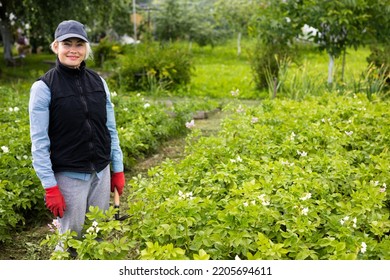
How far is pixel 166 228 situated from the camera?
2600mm

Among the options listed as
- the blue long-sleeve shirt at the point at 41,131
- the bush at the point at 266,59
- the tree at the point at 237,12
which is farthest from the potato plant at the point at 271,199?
the tree at the point at 237,12

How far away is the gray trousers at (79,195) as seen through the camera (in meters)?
2.92

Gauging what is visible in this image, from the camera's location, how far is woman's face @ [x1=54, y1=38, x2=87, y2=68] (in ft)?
9.18

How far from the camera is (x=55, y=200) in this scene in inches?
110

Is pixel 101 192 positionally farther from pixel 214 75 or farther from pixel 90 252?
pixel 214 75

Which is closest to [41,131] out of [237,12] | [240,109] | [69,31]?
[69,31]

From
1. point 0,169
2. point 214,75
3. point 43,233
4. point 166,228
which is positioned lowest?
point 214,75

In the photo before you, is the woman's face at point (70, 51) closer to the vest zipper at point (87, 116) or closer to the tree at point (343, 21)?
the vest zipper at point (87, 116)

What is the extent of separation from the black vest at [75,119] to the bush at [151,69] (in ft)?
25.2

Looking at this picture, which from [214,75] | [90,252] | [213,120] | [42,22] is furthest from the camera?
[214,75]

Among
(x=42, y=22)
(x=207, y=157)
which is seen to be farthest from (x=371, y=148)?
(x=42, y=22)

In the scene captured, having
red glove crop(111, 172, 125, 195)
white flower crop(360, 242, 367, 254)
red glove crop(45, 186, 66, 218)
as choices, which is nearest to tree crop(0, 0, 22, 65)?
red glove crop(111, 172, 125, 195)
